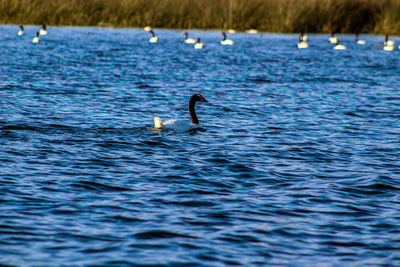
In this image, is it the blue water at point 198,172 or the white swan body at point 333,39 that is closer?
the blue water at point 198,172

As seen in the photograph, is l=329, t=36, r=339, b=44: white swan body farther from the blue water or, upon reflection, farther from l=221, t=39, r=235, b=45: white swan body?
the blue water

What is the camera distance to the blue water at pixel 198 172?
7.45 metres

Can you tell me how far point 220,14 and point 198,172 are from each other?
40.9 metres

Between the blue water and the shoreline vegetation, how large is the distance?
936 inches

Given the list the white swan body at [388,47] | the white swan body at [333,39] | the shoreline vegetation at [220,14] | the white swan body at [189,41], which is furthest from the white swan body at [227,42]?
the white swan body at [388,47]

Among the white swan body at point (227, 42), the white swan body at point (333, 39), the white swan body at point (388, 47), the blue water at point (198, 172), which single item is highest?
the white swan body at point (333, 39)

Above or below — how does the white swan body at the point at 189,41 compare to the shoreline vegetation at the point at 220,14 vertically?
below

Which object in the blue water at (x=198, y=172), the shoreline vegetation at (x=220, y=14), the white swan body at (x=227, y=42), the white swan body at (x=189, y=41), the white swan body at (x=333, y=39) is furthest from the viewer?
the shoreline vegetation at (x=220, y=14)

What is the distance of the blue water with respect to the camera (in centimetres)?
745

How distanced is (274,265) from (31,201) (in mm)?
3640

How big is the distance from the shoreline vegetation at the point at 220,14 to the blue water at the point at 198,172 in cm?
2378

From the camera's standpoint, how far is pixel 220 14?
166 feet

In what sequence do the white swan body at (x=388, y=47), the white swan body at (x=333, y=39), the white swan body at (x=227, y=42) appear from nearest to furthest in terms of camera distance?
the white swan body at (x=388, y=47), the white swan body at (x=227, y=42), the white swan body at (x=333, y=39)

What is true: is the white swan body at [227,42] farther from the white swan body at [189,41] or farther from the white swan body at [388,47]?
the white swan body at [388,47]
